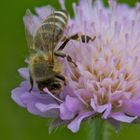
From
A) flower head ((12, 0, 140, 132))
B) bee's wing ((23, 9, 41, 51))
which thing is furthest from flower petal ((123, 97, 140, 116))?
bee's wing ((23, 9, 41, 51))

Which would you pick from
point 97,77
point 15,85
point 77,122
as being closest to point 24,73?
point 97,77

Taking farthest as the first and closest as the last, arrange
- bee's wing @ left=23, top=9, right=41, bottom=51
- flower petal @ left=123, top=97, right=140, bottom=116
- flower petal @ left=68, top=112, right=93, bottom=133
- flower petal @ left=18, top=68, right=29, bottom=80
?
flower petal @ left=18, top=68, right=29, bottom=80 → bee's wing @ left=23, top=9, right=41, bottom=51 → flower petal @ left=123, top=97, right=140, bottom=116 → flower petal @ left=68, top=112, right=93, bottom=133

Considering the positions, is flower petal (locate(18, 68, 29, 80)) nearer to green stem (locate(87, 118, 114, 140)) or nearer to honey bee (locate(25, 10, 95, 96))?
honey bee (locate(25, 10, 95, 96))

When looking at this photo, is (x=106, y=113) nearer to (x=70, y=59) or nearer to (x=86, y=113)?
(x=86, y=113)

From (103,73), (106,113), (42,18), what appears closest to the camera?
(106,113)

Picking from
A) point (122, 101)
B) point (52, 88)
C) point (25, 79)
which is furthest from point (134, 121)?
point (25, 79)

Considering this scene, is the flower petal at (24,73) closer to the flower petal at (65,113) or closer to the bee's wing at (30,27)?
→ the bee's wing at (30,27)

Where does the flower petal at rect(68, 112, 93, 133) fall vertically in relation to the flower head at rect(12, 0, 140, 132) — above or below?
below

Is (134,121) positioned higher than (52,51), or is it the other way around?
(52,51)
